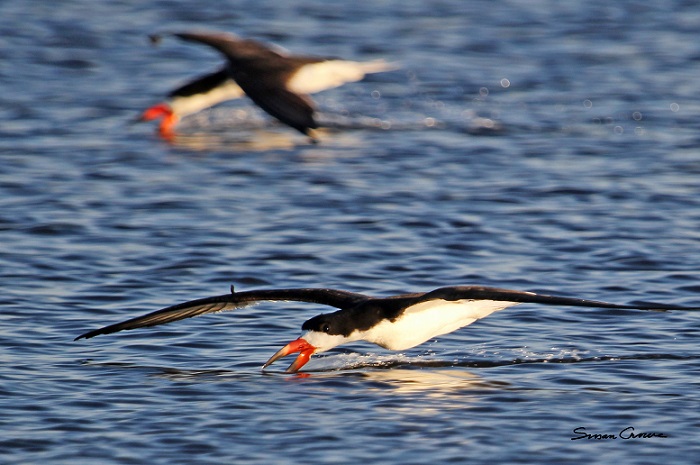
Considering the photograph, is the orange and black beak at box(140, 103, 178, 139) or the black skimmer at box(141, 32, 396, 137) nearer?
the black skimmer at box(141, 32, 396, 137)

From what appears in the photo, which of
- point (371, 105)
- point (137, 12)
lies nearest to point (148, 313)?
point (371, 105)

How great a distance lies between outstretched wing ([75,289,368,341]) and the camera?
24.6 ft

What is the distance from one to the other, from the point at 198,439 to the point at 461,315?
1784 millimetres

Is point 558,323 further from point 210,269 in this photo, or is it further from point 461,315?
point 210,269

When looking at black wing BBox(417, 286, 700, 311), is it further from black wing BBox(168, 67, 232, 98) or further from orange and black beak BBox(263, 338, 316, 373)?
black wing BBox(168, 67, 232, 98)

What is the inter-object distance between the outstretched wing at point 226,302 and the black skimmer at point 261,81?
0.98m

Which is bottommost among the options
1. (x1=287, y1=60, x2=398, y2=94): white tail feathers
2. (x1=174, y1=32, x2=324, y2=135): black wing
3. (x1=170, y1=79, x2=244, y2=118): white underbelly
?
(x1=170, y1=79, x2=244, y2=118): white underbelly

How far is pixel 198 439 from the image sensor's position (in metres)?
6.43

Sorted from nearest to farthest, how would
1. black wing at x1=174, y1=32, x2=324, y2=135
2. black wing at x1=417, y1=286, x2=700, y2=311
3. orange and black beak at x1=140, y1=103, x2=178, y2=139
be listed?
black wing at x1=417, y1=286, x2=700, y2=311 → black wing at x1=174, y1=32, x2=324, y2=135 → orange and black beak at x1=140, y1=103, x2=178, y2=139

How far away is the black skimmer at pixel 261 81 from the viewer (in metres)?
8.66

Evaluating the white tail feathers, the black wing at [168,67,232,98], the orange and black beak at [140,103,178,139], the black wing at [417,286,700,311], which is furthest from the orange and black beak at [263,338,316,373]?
the black wing at [168,67,232,98]

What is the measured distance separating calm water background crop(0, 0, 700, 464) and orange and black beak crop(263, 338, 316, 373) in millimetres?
89

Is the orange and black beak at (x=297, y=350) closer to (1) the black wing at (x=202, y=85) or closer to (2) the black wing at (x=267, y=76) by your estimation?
(2) the black wing at (x=267, y=76)

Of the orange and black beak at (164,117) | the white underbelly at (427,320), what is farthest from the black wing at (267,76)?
the orange and black beak at (164,117)
